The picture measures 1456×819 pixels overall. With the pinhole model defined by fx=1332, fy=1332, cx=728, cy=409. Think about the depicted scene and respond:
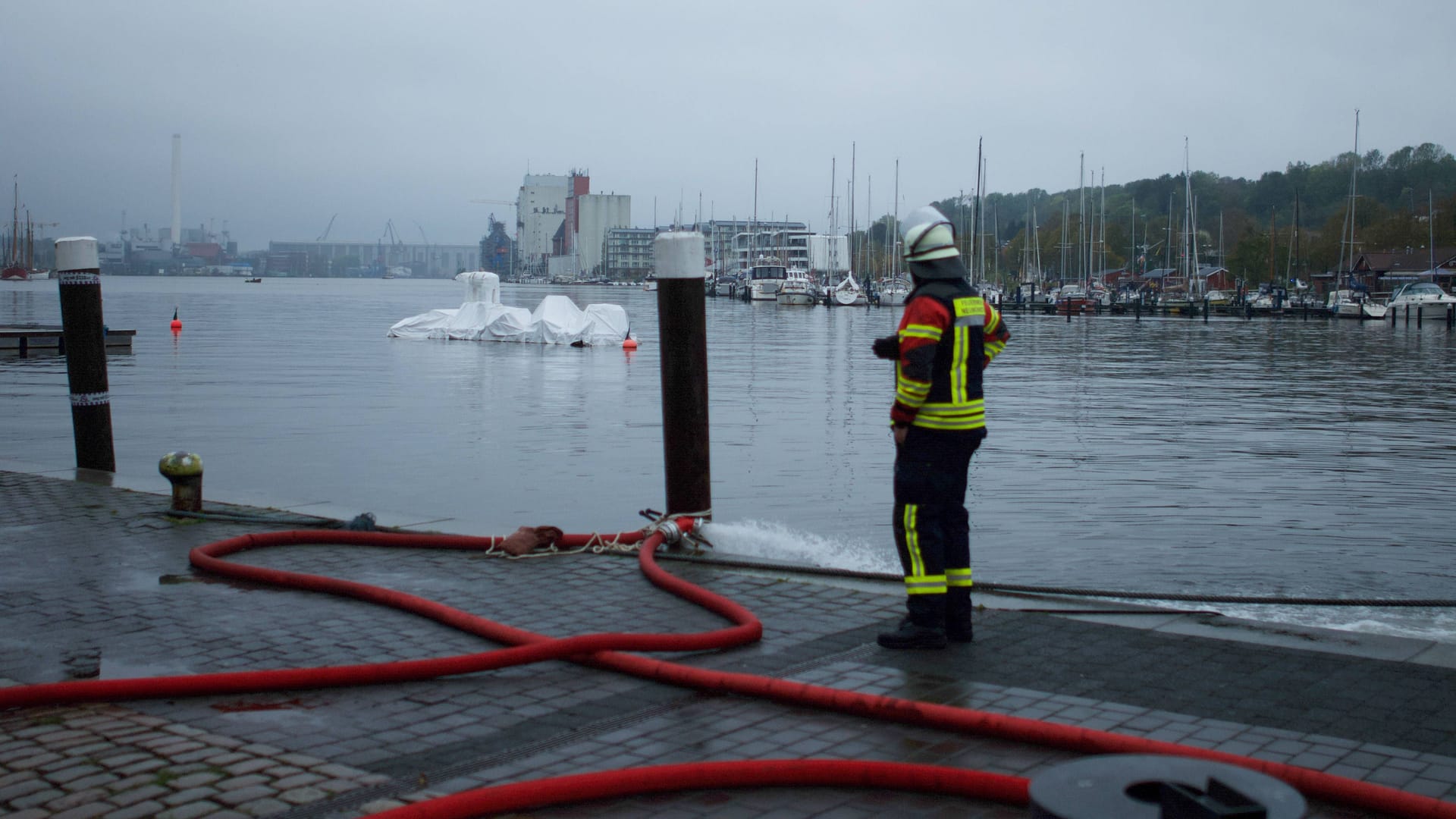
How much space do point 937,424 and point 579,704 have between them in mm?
2049

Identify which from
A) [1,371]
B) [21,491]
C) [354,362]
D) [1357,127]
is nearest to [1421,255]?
[1357,127]

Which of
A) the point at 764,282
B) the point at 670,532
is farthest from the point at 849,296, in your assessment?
the point at 670,532

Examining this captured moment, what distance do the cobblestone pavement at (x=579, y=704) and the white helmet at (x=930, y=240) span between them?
67.6 inches

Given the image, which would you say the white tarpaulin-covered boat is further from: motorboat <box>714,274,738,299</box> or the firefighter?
motorboat <box>714,274,738,299</box>

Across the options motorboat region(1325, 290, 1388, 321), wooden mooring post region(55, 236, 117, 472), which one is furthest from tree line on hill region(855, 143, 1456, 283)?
wooden mooring post region(55, 236, 117, 472)

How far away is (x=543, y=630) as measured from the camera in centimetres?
606

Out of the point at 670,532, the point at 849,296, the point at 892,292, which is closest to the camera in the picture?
the point at 670,532

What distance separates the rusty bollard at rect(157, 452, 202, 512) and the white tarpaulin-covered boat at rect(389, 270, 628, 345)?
31.5 meters

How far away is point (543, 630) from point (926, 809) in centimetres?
260

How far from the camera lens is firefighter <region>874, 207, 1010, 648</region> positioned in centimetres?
580

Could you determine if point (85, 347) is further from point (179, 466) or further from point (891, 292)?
point (891, 292)

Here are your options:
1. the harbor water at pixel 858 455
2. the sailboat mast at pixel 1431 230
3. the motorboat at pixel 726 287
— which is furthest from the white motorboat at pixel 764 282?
the harbor water at pixel 858 455

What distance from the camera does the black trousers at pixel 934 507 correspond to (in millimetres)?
5906

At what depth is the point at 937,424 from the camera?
5.93 meters
